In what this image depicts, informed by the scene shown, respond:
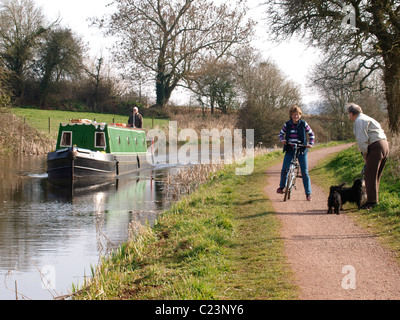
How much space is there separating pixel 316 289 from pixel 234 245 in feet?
6.36

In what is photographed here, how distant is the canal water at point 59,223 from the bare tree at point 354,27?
286 inches

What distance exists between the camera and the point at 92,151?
18.2m

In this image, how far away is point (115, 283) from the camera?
5344 mm

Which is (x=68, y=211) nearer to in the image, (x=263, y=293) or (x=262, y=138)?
(x=263, y=293)

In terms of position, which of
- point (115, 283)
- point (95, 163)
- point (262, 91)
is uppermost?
point (262, 91)

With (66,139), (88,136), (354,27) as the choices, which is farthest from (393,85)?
(66,139)

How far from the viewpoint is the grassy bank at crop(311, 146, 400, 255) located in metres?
Result: 6.43

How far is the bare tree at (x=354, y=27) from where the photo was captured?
48.5ft

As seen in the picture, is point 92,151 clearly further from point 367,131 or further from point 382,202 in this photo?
point 367,131

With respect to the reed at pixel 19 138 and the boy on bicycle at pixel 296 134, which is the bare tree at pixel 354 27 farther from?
the reed at pixel 19 138

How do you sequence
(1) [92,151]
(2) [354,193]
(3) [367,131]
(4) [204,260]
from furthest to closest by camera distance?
1. (1) [92,151]
2. (2) [354,193]
3. (3) [367,131]
4. (4) [204,260]

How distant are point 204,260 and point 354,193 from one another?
3.54m

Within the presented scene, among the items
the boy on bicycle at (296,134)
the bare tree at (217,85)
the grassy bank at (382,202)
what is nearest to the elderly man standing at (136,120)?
the grassy bank at (382,202)

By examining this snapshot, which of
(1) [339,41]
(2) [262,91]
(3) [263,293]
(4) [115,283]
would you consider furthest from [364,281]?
(2) [262,91]
